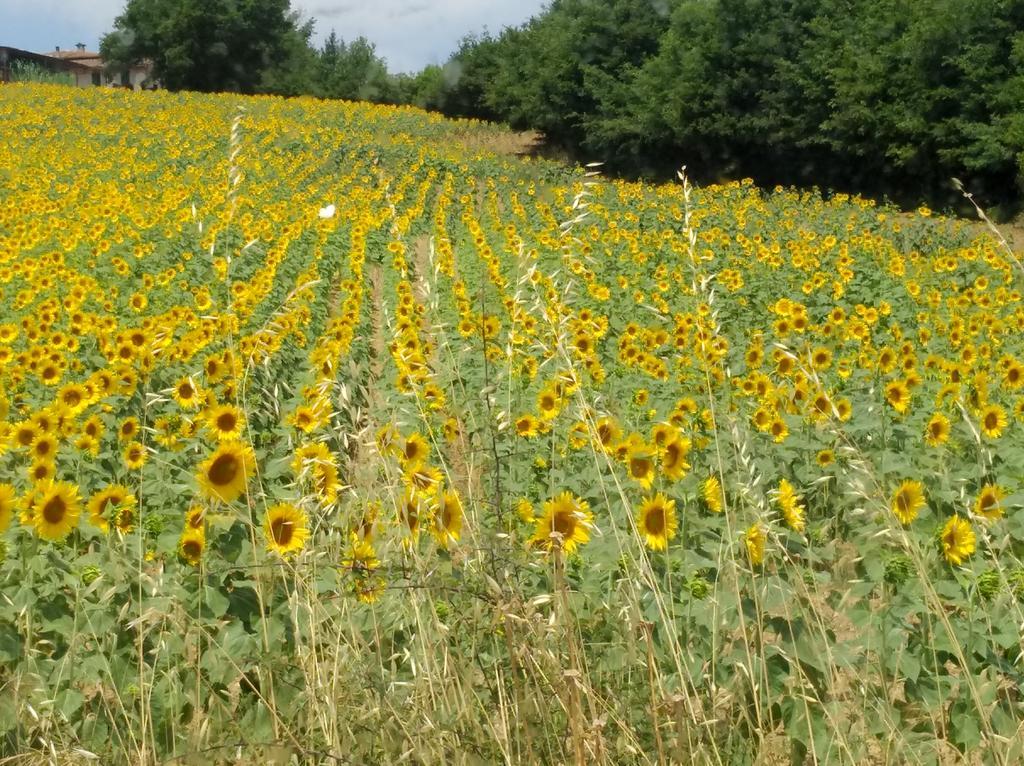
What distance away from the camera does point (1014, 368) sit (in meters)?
5.68

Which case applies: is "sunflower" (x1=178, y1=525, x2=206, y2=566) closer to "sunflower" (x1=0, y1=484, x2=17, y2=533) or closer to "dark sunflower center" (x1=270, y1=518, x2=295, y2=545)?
"dark sunflower center" (x1=270, y1=518, x2=295, y2=545)

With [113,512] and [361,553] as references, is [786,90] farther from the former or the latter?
[361,553]

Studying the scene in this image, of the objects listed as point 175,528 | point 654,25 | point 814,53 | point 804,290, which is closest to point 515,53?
point 654,25

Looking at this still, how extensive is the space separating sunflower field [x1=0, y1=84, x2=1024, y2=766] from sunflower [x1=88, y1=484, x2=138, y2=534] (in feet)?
0.04

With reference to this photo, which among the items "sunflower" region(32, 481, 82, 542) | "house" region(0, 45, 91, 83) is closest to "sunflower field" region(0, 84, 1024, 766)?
"sunflower" region(32, 481, 82, 542)

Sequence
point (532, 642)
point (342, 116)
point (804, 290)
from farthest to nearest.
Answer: point (342, 116), point (804, 290), point (532, 642)

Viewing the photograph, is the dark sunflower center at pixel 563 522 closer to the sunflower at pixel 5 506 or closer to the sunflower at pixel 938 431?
the sunflower at pixel 5 506

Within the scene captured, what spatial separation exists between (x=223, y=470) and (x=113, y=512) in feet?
3.05

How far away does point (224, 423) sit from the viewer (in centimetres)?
332

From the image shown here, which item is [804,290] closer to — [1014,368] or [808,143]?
[1014,368]

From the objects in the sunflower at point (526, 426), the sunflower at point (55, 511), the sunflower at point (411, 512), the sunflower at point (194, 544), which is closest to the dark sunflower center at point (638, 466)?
the sunflower at point (411, 512)

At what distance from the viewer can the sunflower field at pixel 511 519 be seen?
2.22 meters

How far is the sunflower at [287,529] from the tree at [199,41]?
46.2 m

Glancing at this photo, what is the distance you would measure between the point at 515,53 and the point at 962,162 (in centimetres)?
2031
